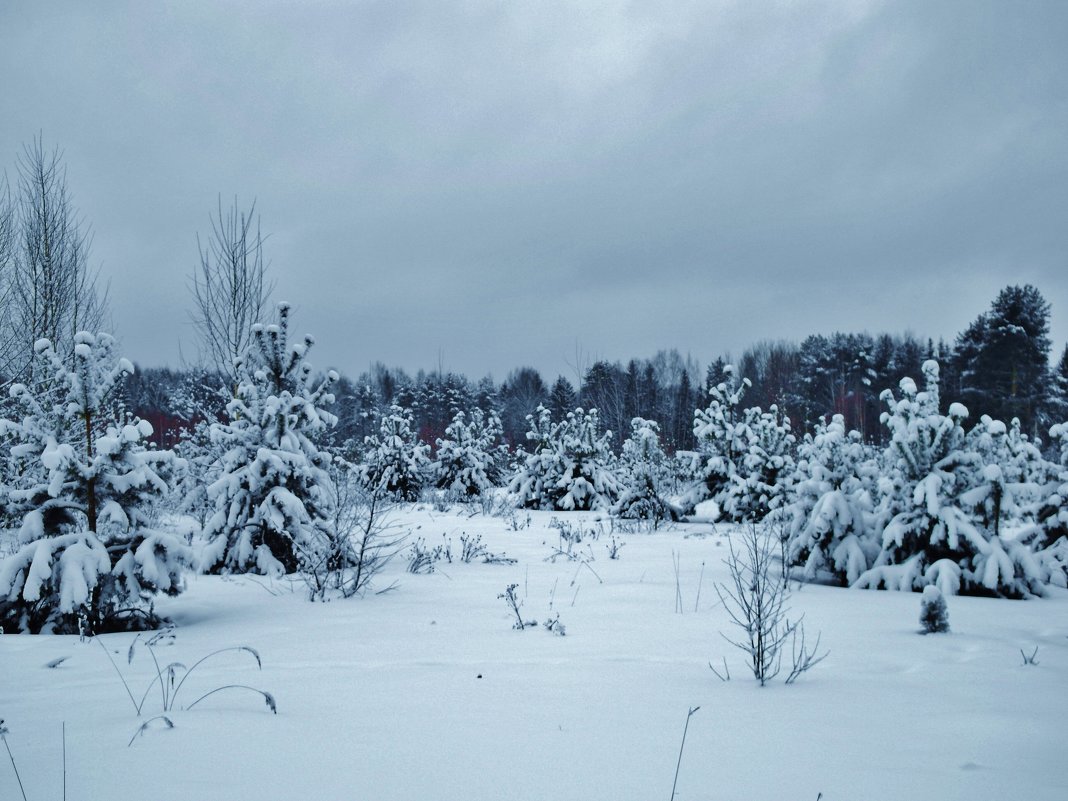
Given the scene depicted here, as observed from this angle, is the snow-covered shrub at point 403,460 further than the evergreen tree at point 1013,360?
No

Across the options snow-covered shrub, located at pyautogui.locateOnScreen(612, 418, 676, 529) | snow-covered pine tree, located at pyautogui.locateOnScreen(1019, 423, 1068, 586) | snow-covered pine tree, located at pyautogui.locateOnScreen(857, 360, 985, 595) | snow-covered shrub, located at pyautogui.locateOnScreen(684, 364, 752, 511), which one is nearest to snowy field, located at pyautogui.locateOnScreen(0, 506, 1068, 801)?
snow-covered pine tree, located at pyautogui.locateOnScreen(857, 360, 985, 595)

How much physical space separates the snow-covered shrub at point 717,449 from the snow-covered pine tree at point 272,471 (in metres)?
9.00

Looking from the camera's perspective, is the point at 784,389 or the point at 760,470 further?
the point at 784,389

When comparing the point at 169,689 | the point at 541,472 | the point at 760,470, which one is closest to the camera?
the point at 169,689

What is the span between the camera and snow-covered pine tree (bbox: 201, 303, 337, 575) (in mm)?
7582

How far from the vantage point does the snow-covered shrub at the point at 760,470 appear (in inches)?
534

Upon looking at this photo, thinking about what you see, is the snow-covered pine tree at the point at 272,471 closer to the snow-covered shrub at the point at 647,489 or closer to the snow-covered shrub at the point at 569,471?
the snow-covered shrub at the point at 647,489

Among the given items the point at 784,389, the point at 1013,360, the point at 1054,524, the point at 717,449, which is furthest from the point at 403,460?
the point at 784,389

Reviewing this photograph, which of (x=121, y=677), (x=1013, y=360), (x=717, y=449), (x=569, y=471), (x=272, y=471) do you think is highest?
(x=1013, y=360)

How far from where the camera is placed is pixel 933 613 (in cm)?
476

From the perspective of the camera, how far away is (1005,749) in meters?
2.58

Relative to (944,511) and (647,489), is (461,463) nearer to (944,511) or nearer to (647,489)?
(647,489)

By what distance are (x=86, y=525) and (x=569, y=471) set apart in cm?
1240

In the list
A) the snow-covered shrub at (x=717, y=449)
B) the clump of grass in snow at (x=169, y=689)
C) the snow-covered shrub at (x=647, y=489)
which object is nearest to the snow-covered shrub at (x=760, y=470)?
the snow-covered shrub at (x=717, y=449)
